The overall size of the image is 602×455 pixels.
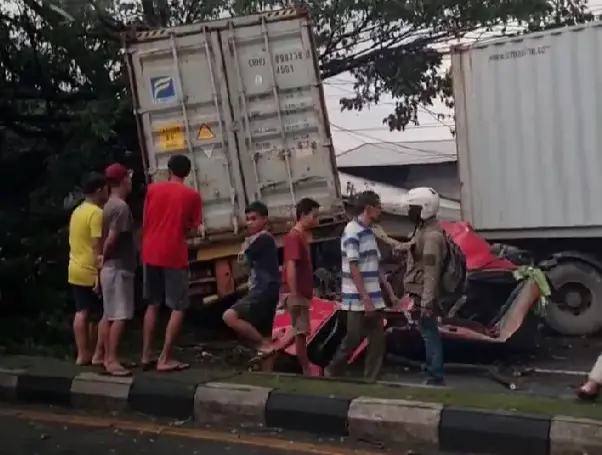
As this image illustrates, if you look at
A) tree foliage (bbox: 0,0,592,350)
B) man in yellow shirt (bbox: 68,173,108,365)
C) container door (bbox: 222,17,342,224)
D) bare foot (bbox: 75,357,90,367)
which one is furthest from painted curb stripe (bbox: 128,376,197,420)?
container door (bbox: 222,17,342,224)

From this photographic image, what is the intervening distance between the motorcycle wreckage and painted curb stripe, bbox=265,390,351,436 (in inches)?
75.0

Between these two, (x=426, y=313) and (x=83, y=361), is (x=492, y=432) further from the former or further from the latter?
(x=83, y=361)

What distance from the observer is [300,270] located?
8.15 m

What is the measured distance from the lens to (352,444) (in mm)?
6352

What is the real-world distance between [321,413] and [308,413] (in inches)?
4.1

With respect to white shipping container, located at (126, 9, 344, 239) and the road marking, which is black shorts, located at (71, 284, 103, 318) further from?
white shipping container, located at (126, 9, 344, 239)

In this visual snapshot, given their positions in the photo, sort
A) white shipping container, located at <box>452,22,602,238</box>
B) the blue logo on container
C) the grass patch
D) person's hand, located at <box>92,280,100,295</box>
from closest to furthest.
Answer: the grass patch, person's hand, located at <box>92,280,100,295</box>, the blue logo on container, white shipping container, located at <box>452,22,602,238</box>

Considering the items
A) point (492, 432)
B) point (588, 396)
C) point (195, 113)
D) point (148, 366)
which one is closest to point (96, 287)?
point (148, 366)

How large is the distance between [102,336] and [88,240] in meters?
0.73

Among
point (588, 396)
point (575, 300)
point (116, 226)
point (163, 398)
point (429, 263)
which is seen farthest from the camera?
point (575, 300)

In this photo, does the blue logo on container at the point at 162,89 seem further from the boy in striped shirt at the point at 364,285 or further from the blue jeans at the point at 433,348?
the blue jeans at the point at 433,348

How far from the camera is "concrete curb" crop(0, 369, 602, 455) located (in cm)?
577

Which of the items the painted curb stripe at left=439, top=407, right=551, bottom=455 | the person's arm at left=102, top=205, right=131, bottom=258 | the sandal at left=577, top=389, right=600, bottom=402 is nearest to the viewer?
the painted curb stripe at left=439, top=407, right=551, bottom=455

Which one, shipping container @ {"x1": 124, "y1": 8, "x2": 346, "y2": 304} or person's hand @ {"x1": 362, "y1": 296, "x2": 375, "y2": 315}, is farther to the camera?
shipping container @ {"x1": 124, "y1": 8, "x2": 346, "y2": 304}
